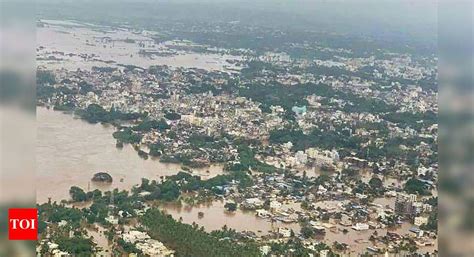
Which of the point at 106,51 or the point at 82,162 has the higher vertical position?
the point at 106,51

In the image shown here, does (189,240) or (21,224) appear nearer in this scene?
(21,224)

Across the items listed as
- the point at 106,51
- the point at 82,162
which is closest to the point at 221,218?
the point at 82,162

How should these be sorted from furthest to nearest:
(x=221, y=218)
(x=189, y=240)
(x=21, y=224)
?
(x=221, y=218), (x=189, y=240), (x=21, y=224)

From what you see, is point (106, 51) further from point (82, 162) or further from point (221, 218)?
point (221, 218)

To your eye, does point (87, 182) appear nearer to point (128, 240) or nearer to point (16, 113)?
point (128, 240)

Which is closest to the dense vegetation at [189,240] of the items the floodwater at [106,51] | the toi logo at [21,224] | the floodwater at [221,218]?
the floodwater at [221,218]

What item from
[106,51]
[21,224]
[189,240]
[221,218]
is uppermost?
[21,224]

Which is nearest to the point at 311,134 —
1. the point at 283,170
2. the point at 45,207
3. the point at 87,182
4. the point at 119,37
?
the point at 283,170
